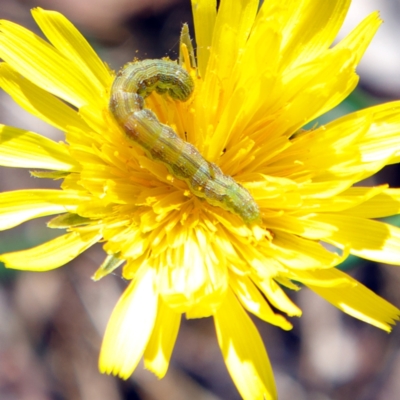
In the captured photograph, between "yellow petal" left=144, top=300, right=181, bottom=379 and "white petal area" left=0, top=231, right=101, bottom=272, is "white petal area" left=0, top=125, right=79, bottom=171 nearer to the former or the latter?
"white petal area" left=0, top=231, right=101, bottom=272

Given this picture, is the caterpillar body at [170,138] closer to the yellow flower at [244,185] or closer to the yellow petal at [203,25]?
the yellow flower at [244,185]

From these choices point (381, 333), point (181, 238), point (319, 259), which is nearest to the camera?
point (319, 259)

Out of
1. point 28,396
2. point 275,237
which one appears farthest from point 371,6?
point 28,396

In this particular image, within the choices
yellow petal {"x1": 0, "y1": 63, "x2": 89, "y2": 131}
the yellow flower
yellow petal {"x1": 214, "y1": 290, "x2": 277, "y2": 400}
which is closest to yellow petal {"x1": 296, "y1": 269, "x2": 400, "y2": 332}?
the yellow flower

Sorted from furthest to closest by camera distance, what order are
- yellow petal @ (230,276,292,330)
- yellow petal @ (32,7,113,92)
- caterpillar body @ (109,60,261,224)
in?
1. yellow petal @ (32,7,113,92)
2. caterpillar body @ (109,60,261,224)
3. yellow petal @ (230,276,292,330)

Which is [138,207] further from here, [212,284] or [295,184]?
[295,184]

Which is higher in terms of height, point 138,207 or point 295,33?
point 295,33

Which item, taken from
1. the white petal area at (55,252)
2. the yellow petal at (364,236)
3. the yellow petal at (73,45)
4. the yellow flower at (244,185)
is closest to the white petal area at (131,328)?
the yellow flower at (244,185)

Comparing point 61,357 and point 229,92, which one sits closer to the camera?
point 229,92
